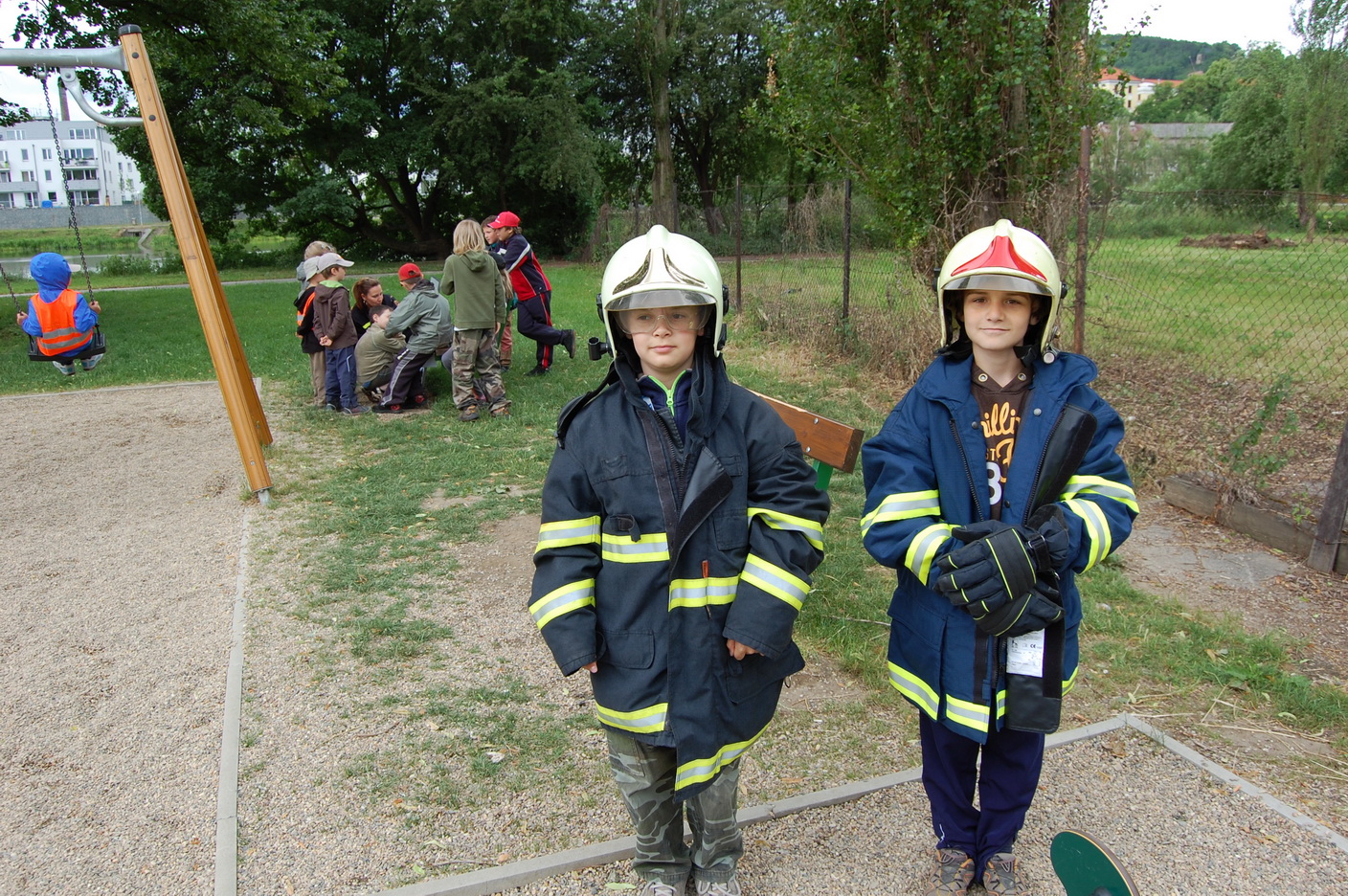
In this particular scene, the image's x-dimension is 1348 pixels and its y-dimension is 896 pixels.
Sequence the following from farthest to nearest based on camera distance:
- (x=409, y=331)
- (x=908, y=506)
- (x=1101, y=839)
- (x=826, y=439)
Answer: (x=409, y=331) < (x=826, y=439) < (x=1101, y=839) < (x=908, y=506)

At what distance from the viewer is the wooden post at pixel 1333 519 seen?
4.69 m

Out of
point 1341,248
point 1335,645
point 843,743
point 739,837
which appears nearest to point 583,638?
point 739,837

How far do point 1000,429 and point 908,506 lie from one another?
32cm

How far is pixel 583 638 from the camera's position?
7.42ft

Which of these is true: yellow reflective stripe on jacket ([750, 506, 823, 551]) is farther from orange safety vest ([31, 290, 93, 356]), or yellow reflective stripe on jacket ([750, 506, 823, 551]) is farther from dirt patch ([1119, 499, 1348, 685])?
orange safety vest ([31, 290, 93, 356])

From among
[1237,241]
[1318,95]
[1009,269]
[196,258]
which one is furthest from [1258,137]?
[1009,269]

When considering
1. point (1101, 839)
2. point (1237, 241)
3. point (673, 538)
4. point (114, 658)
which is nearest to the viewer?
point (673, 538)

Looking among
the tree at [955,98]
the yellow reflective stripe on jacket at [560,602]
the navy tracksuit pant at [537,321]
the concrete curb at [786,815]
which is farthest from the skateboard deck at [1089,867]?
the navy tracksuit pant at [537,321]

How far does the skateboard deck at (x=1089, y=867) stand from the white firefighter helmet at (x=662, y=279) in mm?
1501

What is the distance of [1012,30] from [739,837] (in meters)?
7.12

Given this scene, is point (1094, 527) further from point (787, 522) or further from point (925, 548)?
point (787, 522)

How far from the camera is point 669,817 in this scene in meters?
2.54

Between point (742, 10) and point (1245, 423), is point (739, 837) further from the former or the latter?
point (742, 10)

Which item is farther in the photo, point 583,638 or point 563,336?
point 563,336
